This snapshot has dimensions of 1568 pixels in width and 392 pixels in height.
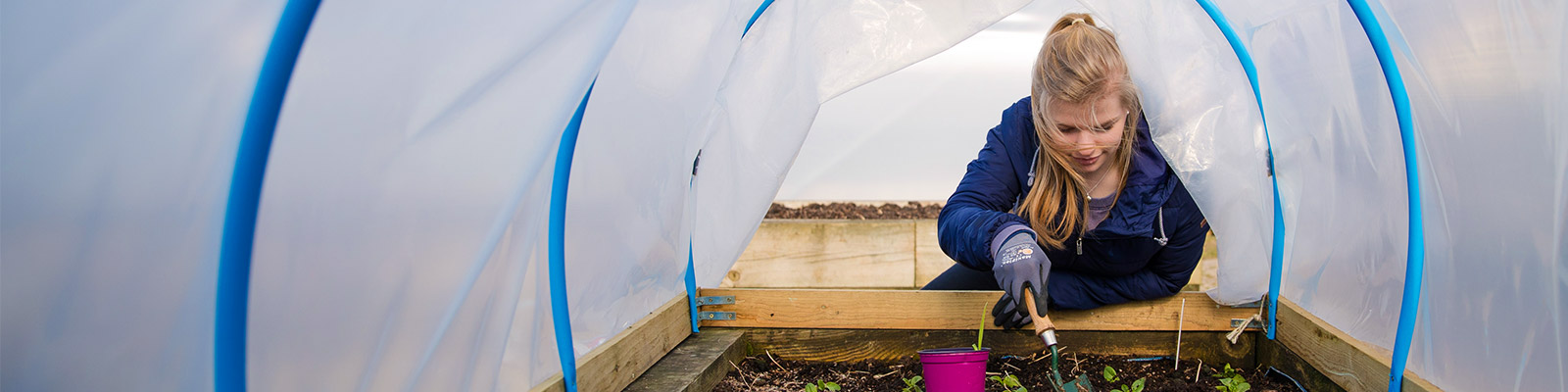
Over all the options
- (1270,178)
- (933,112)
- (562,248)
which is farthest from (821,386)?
(933,112)

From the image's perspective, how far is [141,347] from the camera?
102 cm

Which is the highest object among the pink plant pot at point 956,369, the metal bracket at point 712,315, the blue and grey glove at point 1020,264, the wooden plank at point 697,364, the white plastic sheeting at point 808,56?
the white plastic sheeting at point 808,56

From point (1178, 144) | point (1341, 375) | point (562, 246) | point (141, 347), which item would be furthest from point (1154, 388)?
point (141, 347)

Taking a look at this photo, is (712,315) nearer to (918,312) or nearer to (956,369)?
(918,312)

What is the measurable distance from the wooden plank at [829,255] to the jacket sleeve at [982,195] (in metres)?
2.40

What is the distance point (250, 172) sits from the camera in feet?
3.30

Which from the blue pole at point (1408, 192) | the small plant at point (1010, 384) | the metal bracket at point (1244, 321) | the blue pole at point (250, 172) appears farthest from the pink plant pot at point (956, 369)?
the blue pole at point (250, 172)

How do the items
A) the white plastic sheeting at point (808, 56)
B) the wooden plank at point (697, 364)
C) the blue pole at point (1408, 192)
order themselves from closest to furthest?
the blue pole at point (1408, 192)
the wooden plank at point (697, 364)
the white plastic sheeting at point (808, 56)

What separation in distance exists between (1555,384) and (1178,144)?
1.02 meters

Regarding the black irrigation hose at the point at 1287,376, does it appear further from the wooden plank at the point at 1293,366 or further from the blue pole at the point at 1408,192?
the blue pole at the point at 1408,192

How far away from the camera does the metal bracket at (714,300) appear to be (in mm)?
2842

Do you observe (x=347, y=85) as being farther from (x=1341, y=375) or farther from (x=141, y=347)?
(x=1341, y=375)

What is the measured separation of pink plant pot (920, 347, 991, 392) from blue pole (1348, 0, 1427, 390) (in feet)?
2.60

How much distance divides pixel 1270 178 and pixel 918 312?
102 centimetres
